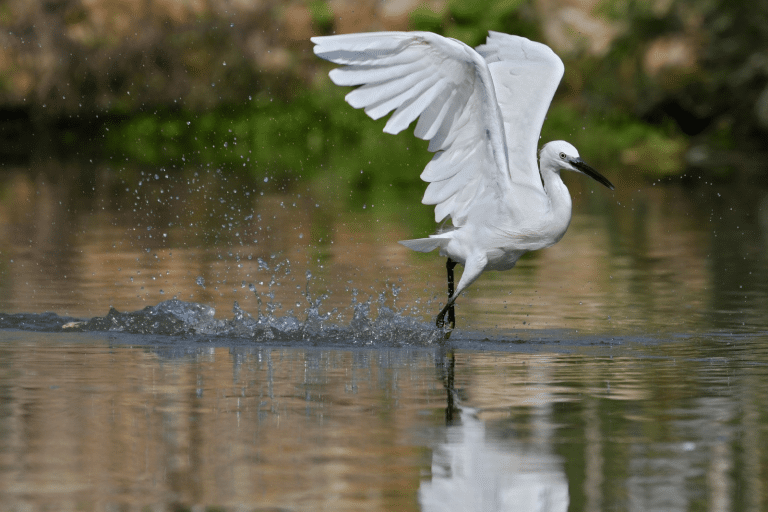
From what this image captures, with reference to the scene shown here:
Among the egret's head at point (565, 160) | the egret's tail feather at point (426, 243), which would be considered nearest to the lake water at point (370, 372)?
the egret's tail feather at point (426, 243)

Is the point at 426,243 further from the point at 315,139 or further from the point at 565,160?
the point at 315,139

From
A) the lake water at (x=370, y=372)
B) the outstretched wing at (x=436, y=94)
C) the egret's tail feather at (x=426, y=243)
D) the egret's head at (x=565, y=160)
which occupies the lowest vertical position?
the lake water at (x=370, y=372)

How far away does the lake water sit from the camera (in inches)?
225

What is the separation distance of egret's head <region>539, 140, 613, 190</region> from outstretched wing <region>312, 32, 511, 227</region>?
0.34 metres

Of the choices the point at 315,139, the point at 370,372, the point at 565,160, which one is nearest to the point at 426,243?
the point at 565,160

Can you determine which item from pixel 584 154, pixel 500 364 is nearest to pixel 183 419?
pixel 500 364

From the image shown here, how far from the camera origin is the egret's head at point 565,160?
9.36 metres

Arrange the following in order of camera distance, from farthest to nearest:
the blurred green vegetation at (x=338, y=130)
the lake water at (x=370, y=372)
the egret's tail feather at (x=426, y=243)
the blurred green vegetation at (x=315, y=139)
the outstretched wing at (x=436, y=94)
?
the blurred green vegetation at (x=338, y=130) → the blurred green vegetation at (x=315, y=139) → the egret's tail feather at (x=426, y=243) → the outstretched wing at (x=436, y=94) → the lake water at (x=370, y=372)

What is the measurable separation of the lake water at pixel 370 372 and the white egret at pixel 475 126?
2.35 feet

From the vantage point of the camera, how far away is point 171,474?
580 centimetres

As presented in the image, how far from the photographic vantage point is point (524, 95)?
31.7 ft

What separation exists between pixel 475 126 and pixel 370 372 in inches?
71.1

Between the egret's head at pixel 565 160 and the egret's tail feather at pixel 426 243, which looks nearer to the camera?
the egret's head at pixel 565 160

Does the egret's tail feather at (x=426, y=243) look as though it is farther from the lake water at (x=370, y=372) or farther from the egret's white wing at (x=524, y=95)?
the egret's white wing at (x=524, y=95)
